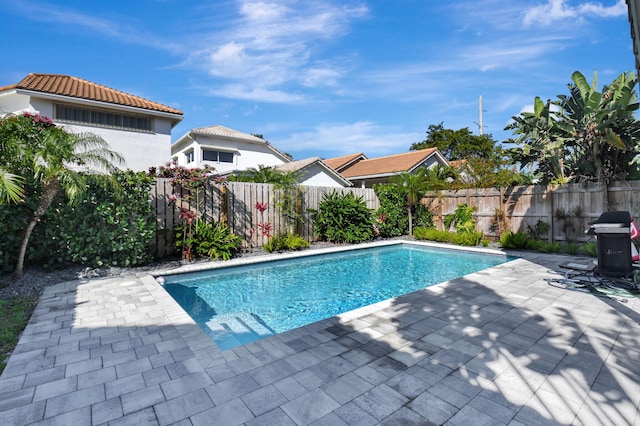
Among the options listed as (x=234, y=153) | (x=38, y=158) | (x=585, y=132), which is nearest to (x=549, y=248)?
(x=585, y=132)

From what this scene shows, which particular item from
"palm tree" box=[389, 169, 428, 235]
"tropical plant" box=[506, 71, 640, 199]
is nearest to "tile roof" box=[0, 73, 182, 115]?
"palm tree" box=[389, 169, 428, 235]

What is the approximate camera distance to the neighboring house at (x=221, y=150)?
23.0 meters

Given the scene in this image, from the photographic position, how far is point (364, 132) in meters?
22.3

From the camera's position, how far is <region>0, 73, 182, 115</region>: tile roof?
40.9 feet

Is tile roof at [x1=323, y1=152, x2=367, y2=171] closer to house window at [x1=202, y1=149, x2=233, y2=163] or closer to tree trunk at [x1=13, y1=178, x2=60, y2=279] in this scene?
house window at [x1=202, y1=149, x2=233, y2=163]

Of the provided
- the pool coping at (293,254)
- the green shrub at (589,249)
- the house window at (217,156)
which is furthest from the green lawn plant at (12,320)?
the house window at (217,156)

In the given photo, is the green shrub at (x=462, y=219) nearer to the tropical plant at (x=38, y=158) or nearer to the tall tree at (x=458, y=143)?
the tropical plant at (x=38, y=158)

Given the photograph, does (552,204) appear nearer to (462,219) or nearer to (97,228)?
(462,219)

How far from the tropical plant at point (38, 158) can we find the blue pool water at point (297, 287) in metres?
2.55

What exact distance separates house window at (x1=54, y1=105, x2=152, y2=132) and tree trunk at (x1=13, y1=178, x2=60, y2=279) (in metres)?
9.46

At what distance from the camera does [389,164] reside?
23.0 metres

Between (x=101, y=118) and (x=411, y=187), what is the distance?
13767 mm

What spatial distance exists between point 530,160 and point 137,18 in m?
13.1

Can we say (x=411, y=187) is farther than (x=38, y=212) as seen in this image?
Yes
